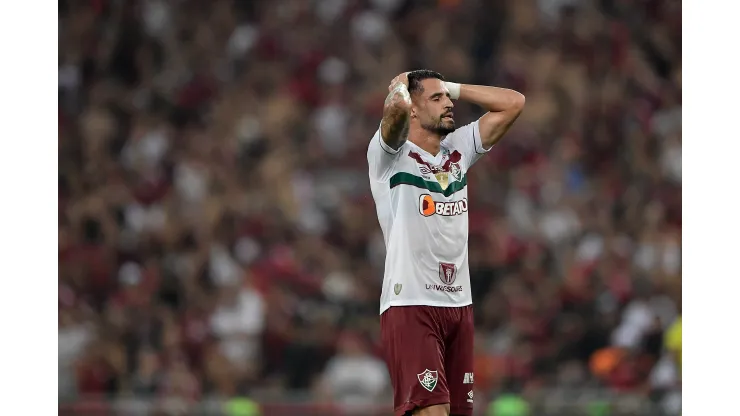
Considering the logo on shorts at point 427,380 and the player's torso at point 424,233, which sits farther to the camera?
the player's torso at point 424,233

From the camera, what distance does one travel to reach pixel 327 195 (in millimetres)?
11523

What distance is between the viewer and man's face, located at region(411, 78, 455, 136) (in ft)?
20.4

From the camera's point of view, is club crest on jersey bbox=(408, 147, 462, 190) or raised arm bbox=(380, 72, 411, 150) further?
club crest on jersey bbox=(408, 147, 462, 190)

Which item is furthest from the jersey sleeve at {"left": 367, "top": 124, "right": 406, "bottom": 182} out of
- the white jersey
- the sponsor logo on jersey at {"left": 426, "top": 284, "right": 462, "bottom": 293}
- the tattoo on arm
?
the sponsor logo on jersey at {"left": 426, "top": 284, "right": 462, "bottom": 293}

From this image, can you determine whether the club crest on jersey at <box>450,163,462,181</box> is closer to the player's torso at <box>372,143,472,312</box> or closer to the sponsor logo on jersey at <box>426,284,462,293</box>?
the player's torso at <box>372,143,472,312</box>

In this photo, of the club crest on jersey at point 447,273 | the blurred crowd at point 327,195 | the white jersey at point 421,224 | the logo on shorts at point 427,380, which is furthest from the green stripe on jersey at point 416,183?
the blurred crowd at point 327,195

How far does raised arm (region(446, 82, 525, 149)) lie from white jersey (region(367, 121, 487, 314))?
370mm

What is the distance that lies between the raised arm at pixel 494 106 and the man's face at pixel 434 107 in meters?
0.22

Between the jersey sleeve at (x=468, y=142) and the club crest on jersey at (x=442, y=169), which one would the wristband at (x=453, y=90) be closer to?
the jersey sleeve at (x=468, y=142)

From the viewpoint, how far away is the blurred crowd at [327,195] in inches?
415

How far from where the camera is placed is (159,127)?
40.3ft

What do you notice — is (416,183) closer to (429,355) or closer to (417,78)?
(417,78)

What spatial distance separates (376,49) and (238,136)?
192 cm

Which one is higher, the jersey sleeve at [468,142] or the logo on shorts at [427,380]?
the jersey sleeve at [468,142]
